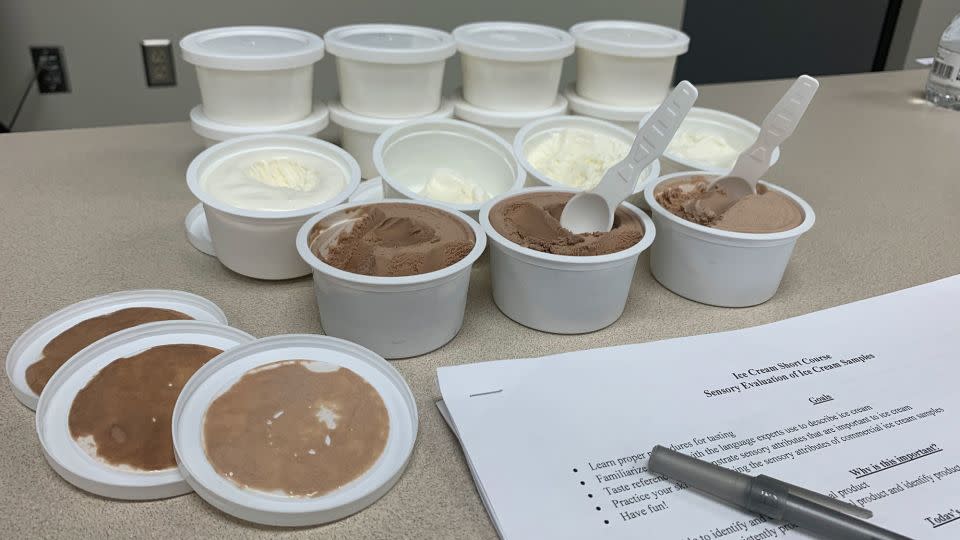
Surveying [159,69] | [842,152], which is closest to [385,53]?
[842,152]

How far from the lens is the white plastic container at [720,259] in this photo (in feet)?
2.75

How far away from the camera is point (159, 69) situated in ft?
7.09

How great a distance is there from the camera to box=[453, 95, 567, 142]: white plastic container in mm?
1144

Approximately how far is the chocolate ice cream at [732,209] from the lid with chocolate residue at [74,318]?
1.83 ft

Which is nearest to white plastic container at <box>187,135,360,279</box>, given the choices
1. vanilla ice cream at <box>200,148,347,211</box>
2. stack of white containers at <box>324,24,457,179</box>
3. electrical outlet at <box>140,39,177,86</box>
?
vanilla ice cream at <box>200,148,347,211</box>

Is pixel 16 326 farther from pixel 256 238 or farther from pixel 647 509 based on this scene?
pixel 647 509

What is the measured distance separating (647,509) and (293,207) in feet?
1.75

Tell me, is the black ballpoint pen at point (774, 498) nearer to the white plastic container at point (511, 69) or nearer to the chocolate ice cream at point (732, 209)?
the chocolate ice cream at point (732, 209)

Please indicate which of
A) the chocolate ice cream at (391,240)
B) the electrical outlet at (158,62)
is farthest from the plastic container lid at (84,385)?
the electrical outlet at (158,62)

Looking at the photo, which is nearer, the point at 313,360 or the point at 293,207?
the point at 313,360

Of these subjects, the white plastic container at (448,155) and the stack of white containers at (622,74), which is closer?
the white plastic container at (448,155)

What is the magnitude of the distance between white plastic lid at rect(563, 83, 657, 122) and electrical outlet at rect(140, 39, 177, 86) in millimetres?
1451

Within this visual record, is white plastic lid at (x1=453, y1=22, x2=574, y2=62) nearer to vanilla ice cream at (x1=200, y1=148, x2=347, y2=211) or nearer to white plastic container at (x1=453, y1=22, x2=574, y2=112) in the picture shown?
white plastic container at (x1=453, y1=22, x2=574, y2=112)

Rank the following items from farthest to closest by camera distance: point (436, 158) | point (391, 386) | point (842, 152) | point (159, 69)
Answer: point (159, 69) → point (842, 152) → point (436, 158) → point (391, 386)
